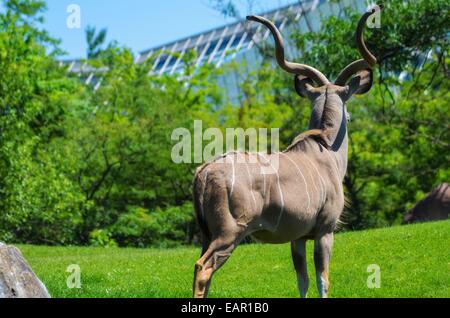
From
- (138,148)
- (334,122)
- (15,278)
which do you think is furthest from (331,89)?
(138,148)

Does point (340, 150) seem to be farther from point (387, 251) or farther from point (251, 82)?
point (251, 82)

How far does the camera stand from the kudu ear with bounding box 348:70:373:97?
934 centimetres

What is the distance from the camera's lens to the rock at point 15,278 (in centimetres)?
718

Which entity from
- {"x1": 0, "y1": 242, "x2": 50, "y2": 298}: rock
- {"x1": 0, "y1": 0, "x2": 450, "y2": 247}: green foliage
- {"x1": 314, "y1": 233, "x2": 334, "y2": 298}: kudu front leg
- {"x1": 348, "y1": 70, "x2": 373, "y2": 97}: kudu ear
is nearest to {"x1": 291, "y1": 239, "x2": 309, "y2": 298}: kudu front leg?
{"x1": 314, "y1": 233, "x2": 334, "y2": 298}: kudu front leg

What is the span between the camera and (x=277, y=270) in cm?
1273

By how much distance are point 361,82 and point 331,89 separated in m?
0.41

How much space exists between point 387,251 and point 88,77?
43.8 m

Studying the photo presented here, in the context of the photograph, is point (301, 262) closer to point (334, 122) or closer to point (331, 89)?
point (334, 122)

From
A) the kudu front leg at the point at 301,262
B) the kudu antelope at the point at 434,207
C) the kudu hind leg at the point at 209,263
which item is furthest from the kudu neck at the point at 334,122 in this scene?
the kudu antelope at the point at 434,207

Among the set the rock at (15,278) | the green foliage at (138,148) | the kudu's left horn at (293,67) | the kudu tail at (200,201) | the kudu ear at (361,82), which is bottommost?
the rock at (15,278)

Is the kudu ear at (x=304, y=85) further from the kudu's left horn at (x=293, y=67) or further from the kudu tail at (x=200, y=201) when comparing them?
the kudu tail at (x=200, y=201)

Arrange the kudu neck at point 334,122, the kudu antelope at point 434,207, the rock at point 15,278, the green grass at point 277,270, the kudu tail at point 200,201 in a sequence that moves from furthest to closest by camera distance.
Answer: the kudu antelope at point 434,207
the green grass at point 277,270
the kudu neck at point 334,122
the kudu tail at point 200,201
the rock at point 15,278

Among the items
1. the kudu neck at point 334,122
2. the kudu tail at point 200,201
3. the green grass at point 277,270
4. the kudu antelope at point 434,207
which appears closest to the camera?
the kudu tail at point 200,201
